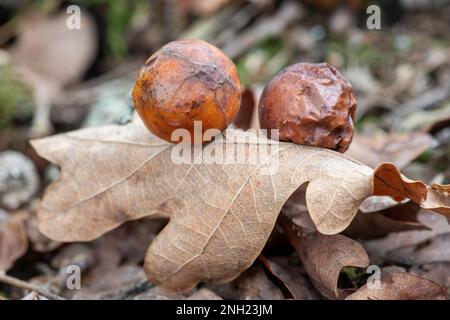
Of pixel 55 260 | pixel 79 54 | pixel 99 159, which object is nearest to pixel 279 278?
pixel 99 159

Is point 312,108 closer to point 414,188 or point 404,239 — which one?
point 414,188

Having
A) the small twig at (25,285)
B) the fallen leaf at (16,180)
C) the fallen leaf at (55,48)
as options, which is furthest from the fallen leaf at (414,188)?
the fallen leaf at (55,48)

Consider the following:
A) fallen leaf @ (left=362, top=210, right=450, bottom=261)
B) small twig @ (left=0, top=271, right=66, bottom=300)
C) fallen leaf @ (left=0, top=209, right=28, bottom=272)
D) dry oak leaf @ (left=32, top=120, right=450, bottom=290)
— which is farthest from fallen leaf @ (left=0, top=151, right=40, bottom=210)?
fallen leaf @ (left=362, top=210, right=450, bottom=261)

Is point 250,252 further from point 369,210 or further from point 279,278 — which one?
point 369,210

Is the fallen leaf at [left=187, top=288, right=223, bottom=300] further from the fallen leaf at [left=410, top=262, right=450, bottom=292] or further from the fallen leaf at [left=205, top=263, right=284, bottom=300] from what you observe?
the fallen leaf at [left=410, top=262, right=450, bottom=292]

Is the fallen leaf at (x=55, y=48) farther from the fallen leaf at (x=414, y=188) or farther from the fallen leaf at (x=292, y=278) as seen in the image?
the fallen leaf at (x=414, y=188)
